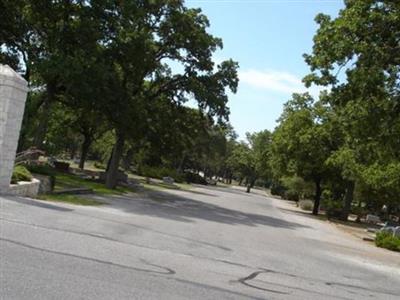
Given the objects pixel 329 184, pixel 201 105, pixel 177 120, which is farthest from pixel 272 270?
pixel 329 184

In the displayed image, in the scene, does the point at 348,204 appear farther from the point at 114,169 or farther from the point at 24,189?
the point at 24,189

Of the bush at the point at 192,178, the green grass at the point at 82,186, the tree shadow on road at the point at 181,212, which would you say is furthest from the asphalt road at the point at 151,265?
the bush at the point at 192,178

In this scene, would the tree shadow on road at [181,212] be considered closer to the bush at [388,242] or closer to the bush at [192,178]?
the bush at [388,242]

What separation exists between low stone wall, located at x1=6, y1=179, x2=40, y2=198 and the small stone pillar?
0.36 metres

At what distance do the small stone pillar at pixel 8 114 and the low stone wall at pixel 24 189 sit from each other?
36cm

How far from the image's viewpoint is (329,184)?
48844 mm

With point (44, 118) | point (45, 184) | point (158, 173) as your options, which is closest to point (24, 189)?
point (45, 184)

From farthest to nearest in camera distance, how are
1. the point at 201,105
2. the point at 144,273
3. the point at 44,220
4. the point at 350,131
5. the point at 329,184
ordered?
the point at 329,184
the point at 201,105
the point at 350,131
the point at 44,220
the point at 144,273

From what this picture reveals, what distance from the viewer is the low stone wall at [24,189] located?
16156 millimetres

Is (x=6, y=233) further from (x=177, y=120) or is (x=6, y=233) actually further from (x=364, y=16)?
(x=177, y=120)

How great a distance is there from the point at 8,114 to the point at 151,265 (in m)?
8.02

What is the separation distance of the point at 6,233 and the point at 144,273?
102 inches

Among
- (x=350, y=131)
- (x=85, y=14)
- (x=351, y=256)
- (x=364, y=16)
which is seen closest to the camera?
(x=351, y=256)

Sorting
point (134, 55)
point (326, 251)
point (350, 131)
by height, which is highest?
point (134, 55)
